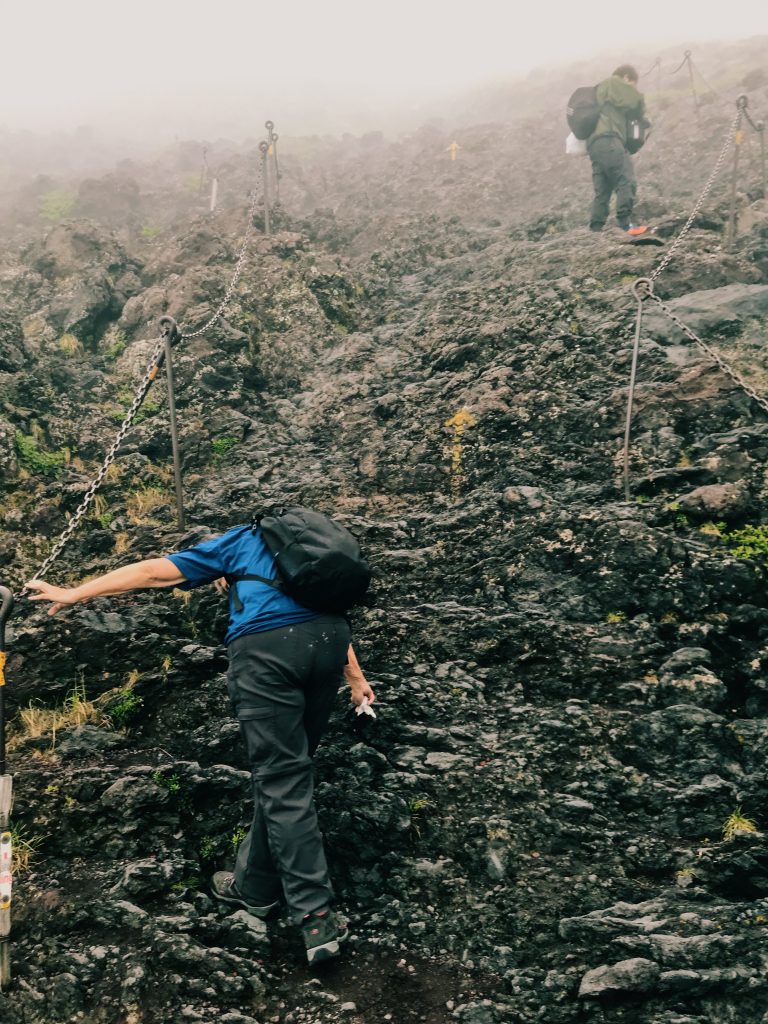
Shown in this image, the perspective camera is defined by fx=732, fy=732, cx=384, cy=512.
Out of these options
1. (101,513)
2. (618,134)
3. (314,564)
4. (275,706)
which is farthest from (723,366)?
(618,134)

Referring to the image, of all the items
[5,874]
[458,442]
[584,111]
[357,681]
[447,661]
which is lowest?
[447,661]

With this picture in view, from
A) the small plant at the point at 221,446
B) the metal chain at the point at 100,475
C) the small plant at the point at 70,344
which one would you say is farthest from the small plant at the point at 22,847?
the small plant at the point at 70,344

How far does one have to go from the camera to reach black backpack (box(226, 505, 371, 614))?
374cm

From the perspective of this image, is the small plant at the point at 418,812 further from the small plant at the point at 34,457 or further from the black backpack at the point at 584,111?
the black backpack at the point at 584,111

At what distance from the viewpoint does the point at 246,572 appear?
3945 millimetres

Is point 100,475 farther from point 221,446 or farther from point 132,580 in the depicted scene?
point 221,446

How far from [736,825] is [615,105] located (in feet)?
40.3

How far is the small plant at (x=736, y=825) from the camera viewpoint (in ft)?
13.2

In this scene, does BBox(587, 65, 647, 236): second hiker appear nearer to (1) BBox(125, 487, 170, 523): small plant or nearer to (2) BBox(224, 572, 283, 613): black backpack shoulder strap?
(1) BBox(125, 487, 170, 523): small plant

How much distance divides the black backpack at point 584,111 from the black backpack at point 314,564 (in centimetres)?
1153

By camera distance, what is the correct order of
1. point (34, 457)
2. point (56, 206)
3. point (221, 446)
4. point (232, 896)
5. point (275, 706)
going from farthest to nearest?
point (56, 206), point (221, 446), point (34, 457), point (232, 896), point (275, 706)

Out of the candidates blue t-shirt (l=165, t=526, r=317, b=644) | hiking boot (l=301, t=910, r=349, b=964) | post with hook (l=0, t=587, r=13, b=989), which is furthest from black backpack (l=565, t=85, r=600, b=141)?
post with hook (l=0, t=587, r=13, b=989)

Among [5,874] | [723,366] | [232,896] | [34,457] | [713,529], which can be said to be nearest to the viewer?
[5,874]

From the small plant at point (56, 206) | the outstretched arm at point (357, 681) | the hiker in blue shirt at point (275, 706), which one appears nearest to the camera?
the hiker in blue shirt at point (275, 706)
